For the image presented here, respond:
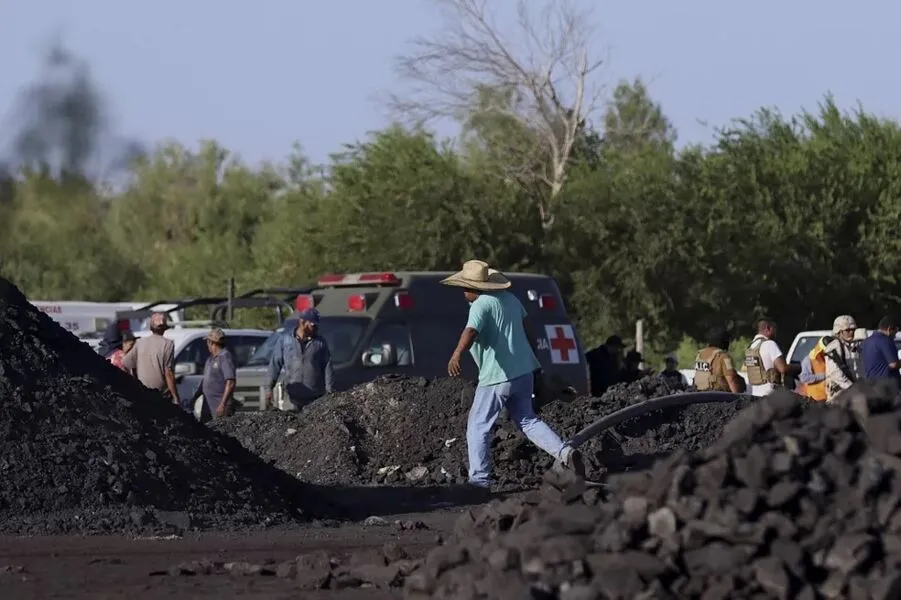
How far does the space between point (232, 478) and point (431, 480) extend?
2896 mm

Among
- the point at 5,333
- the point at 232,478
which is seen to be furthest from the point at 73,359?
the point at 232,478

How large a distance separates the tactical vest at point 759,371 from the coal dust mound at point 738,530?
34.2 ft

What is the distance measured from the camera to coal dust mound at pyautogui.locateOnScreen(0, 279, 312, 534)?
10828mm

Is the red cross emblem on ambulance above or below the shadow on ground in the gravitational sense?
above

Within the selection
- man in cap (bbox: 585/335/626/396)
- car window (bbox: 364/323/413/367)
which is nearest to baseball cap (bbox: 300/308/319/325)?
car window (bbox: 364/323/413/367)

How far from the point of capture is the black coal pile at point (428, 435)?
1428 centimetres

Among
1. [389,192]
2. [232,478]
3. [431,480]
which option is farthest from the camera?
[389,192]

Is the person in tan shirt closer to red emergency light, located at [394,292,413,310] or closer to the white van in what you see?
red emergency light, located at [394,292,413,310]

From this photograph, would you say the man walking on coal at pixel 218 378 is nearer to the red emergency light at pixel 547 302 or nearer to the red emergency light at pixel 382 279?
the red emergency light at pixel 382 279

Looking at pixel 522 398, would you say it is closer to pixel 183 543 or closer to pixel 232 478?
pixel 232 478

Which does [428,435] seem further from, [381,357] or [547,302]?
[547,302]

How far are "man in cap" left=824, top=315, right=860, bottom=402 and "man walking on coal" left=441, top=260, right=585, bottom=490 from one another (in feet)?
16.3

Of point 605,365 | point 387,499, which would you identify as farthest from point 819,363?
point 387,499

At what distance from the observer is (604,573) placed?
253 inches
